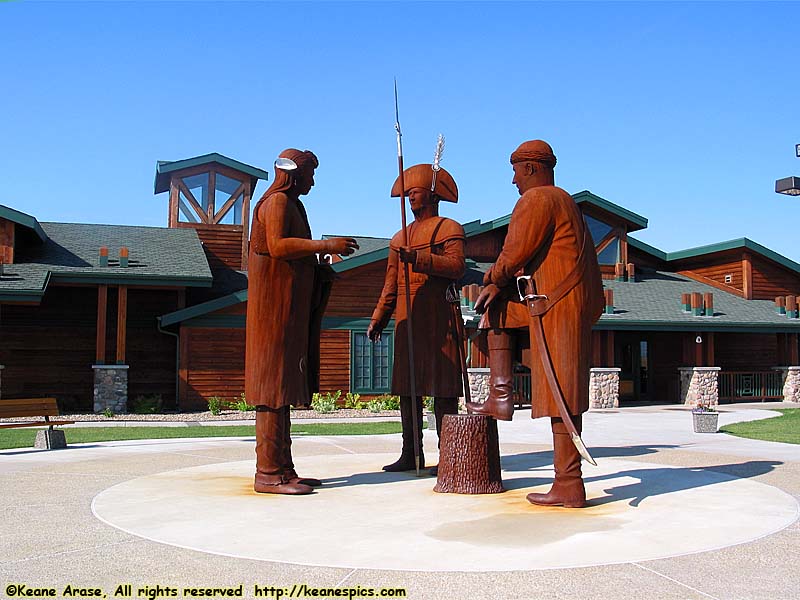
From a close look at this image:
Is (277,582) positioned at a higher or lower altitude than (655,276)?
lower

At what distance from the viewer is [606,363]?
21.7m

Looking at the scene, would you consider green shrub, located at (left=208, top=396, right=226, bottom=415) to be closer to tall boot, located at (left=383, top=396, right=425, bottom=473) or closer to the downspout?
the downspout

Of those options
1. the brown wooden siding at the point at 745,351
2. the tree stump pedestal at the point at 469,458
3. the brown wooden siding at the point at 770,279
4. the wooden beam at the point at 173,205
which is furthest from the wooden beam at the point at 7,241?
the brown wooden siding at the point at 770,279

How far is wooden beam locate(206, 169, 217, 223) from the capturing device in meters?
23.6

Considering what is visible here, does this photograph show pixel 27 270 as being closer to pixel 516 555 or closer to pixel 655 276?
pixel 516 555

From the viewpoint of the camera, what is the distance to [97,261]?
18781 millimetres

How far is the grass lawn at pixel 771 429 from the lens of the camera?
1194cm

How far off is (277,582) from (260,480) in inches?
104

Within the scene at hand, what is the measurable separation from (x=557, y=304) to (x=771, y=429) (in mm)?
9971

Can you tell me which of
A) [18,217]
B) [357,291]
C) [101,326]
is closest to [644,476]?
[357,291]

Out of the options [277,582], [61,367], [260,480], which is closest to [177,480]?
[260,480]

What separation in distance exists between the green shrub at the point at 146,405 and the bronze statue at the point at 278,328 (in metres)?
13.0

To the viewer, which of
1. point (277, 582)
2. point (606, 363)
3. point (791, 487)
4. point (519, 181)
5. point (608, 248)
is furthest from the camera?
point (608, 248)

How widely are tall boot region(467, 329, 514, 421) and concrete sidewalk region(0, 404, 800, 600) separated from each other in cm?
66
